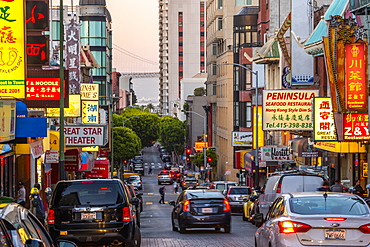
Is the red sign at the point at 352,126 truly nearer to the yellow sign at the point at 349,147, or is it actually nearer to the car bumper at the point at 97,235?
the yellow sign at the point at 349,147

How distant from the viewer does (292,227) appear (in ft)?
37.6

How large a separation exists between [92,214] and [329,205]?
549 cm

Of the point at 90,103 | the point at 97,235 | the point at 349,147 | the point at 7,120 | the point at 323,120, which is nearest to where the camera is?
the point at 97,235

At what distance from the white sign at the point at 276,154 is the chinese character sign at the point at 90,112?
11.6m

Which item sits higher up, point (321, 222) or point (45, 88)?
point (45, 88)

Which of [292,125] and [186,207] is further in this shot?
[292,125]

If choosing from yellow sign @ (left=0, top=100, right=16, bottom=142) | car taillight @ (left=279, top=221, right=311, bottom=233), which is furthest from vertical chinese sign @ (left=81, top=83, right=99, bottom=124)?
car taillight @ (left=279, top=221, right=311, bottom=233)

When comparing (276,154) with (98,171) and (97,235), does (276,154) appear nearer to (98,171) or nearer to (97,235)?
(98,171)

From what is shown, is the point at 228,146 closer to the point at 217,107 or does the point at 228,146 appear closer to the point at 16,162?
the point at 217,107

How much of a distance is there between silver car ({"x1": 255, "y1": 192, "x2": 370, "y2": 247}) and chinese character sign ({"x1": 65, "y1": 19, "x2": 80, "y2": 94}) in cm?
3685

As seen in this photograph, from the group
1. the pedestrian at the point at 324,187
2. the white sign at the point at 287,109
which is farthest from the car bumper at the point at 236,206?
the pedestrian at the point at 324,187

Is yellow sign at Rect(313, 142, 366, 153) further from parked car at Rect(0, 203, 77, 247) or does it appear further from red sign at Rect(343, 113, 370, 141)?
parked car at Rect(0, 203, 77, 247)

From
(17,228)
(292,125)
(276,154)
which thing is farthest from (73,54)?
(17,228)

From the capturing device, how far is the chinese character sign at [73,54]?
48463mm
